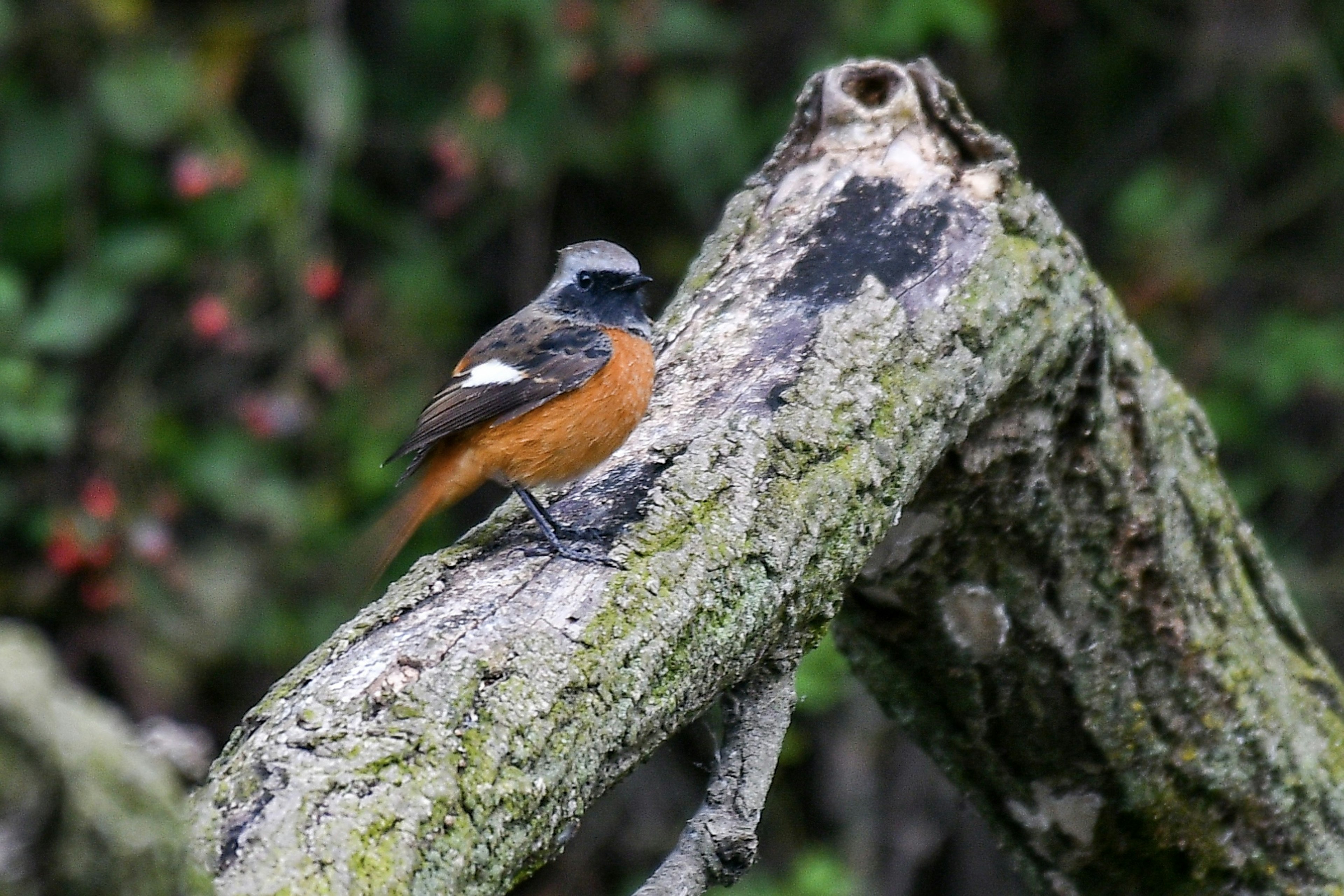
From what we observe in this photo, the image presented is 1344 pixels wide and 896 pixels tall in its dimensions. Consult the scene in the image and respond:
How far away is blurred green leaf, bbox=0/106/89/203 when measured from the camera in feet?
18.6

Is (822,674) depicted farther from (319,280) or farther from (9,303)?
(9,303)

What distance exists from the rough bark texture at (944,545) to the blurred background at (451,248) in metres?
1.97

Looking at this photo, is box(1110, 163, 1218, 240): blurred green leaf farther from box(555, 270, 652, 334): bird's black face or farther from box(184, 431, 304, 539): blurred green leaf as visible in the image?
box(184, 431, 304, 539): blurred green leaf

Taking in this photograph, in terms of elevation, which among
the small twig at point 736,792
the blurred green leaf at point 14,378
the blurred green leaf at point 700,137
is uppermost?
the blurred green leaf at point 700,137

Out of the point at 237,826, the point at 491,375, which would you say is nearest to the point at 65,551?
the point at 491,375

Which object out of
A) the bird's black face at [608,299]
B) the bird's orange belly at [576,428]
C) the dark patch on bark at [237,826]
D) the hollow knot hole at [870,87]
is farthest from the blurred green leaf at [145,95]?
the dark patch on bark at [237,826]

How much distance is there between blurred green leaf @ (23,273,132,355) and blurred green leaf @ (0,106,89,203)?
0.37 meters

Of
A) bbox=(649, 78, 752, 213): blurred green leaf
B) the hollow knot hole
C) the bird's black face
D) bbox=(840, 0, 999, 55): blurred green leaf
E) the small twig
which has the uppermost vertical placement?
bbox=(840, 0, 999, 55): blurred green leaf

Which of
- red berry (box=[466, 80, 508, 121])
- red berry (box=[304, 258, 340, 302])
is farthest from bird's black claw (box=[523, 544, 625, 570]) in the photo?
red berry (box=[466, 80, 508, 121])

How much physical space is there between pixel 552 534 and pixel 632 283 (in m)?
1.38

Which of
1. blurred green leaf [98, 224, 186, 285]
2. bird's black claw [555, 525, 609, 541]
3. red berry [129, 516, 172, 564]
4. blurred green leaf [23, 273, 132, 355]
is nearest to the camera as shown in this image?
bird's black claw [555, 525, 609, 541]

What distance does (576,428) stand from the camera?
3564 mm

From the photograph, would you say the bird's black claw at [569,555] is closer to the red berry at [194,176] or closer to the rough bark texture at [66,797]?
the rough bark texture at [66,797]

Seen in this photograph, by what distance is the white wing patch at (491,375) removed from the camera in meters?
3.79
